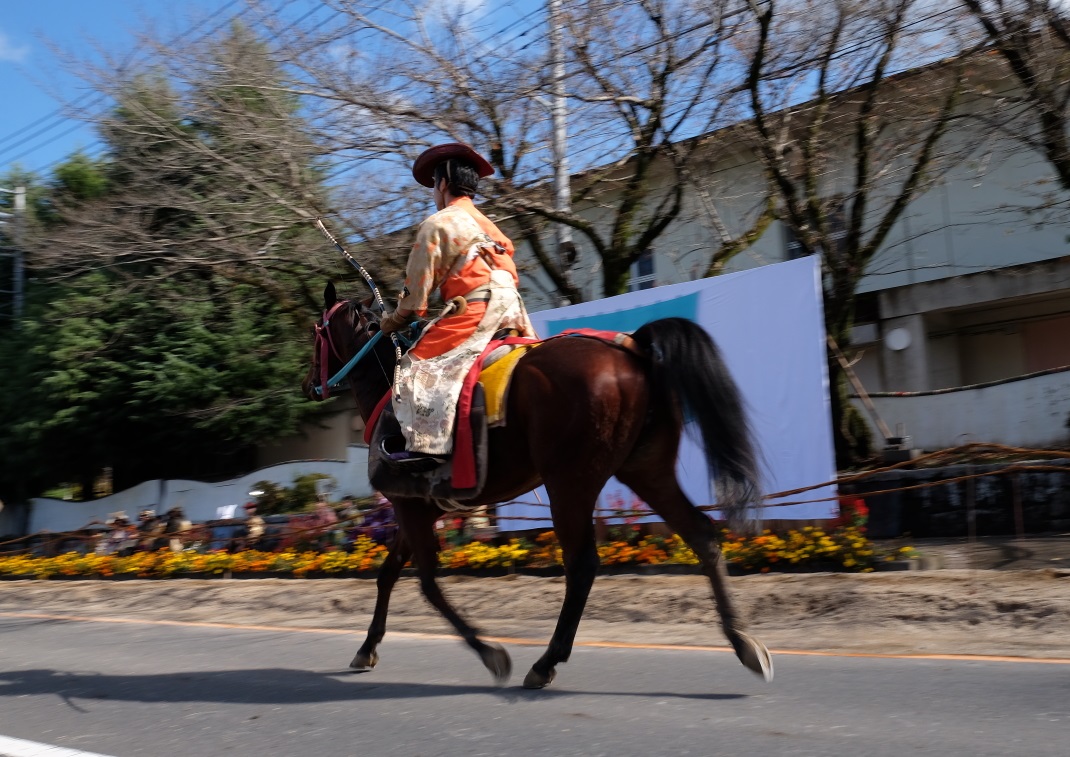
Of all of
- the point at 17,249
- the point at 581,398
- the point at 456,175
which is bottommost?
the point at 581,398

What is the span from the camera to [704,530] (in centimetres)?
530

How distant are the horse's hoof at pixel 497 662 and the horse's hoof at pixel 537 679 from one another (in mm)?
142

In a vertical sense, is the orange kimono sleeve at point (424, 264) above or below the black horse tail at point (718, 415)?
above

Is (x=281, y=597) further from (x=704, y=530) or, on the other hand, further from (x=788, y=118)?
(x=788, y=118)

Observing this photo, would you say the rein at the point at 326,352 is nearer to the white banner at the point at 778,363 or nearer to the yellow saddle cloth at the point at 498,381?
the yellow saddle cloth at the point at 498,381

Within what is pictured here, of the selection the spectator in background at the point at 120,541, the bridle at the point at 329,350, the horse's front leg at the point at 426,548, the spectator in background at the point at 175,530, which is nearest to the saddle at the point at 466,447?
the horse's front leg at the point at 426,548

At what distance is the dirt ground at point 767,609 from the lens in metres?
6.31

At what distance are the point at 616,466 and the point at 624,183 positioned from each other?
31.8ft

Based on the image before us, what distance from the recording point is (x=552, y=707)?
482 cm

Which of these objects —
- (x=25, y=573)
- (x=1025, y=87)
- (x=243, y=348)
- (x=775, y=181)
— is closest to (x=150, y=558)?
(x=25, y=573)

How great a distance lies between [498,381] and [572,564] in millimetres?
1054

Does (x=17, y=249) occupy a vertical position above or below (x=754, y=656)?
above

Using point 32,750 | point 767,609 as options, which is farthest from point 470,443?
point 767,609

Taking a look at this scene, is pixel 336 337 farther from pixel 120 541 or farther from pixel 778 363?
pixel 120 541
